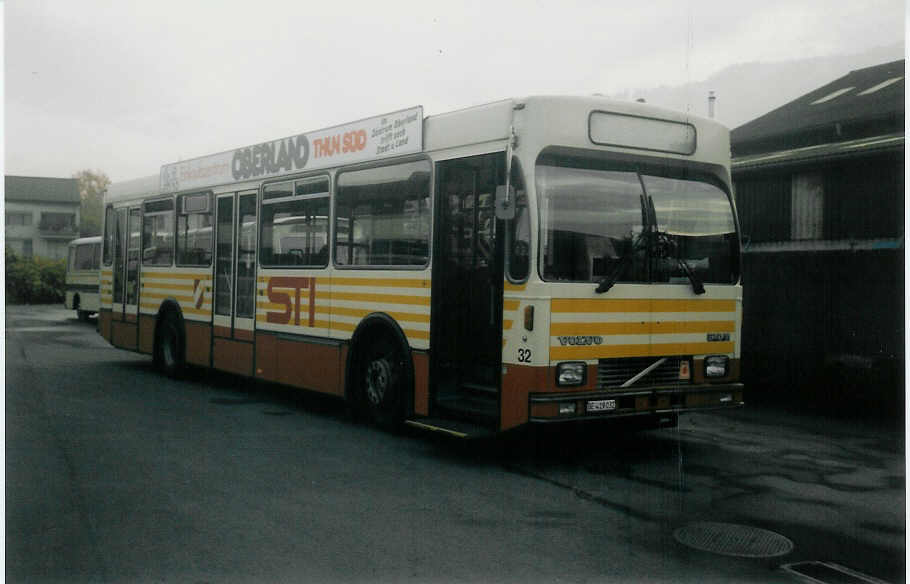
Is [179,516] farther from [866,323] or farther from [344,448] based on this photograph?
[866,323]

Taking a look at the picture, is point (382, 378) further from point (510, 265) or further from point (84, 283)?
point (84, 283)

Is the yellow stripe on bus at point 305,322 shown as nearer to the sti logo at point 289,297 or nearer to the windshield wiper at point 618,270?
the sti logo at point 289,297

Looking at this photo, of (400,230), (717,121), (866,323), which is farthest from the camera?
(866,323)

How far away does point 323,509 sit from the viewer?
6371mm

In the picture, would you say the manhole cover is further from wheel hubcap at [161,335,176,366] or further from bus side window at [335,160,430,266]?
wheel hubcap at [161,335,176,366]

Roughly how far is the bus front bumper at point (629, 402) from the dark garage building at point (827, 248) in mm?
3262

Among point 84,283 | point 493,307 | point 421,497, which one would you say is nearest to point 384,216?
point 493,307

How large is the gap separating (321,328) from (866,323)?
6.28 m

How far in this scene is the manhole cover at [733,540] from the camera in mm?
5578

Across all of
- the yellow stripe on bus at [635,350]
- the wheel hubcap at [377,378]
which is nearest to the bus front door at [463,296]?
the wheel hubcap at [377,378]

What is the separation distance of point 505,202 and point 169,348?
7822mm

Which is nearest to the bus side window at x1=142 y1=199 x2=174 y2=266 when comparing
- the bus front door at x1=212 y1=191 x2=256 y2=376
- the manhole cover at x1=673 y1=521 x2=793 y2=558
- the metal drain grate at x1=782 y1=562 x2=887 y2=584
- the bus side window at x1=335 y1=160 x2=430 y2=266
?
the bus front door at x1=212 y1=191 x2=256 y2=376

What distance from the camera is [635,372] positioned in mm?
7875

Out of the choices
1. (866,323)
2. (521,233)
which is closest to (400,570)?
(521,233)
